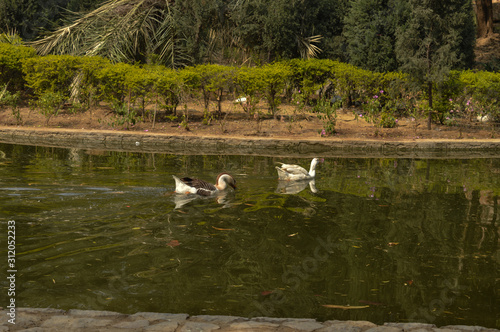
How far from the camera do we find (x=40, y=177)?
988 cm

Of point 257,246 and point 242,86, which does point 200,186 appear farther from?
point 242,86

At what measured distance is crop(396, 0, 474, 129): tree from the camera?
683 inches

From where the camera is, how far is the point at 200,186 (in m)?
8.81

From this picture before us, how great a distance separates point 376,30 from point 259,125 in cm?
565

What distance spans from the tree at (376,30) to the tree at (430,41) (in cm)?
150

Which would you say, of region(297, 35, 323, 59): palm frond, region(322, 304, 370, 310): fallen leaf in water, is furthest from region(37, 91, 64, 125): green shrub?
region(322, 304, 370, 310): fallen leaf in water

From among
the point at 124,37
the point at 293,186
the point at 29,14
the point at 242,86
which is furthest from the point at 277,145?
the point at 29,14

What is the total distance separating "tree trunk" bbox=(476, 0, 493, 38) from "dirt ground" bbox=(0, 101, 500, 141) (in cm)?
1577

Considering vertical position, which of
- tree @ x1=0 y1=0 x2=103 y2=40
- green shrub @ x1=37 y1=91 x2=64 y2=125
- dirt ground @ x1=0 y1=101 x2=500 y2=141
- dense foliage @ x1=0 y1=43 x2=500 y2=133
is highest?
tree @ x1=0 y1=0 x2=103 y2=40

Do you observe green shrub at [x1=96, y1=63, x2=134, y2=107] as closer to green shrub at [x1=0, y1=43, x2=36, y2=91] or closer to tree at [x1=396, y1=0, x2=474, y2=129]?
green shrub at [x1=0, y1=43, x2=36, y2=91]

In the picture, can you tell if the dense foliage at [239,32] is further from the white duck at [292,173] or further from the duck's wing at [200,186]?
the duck's wing at [200,186]

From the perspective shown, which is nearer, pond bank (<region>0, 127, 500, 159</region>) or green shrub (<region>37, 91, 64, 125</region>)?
pond bank (<region>0, 127, 500, 159</region>)

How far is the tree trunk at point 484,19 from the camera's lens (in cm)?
3241

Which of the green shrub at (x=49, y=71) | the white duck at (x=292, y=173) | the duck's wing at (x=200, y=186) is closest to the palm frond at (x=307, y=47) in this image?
the green shrub at (x=49, y=71)
